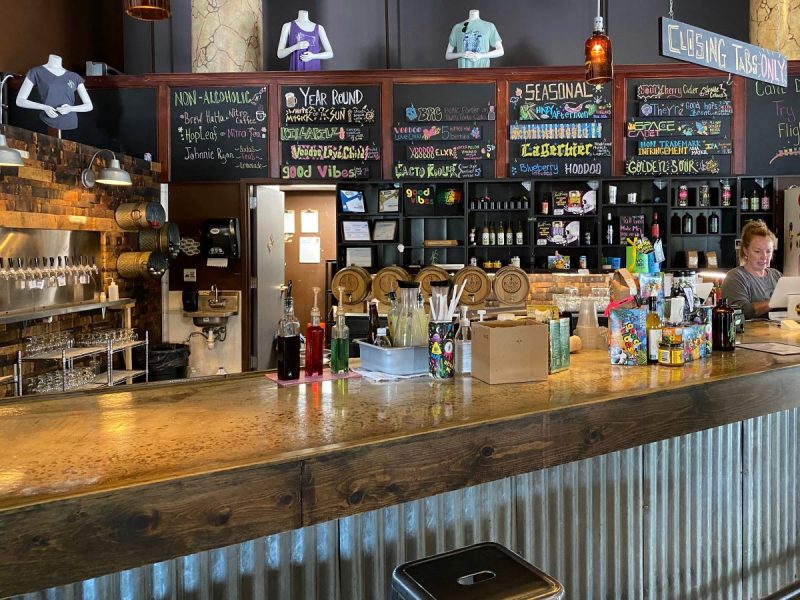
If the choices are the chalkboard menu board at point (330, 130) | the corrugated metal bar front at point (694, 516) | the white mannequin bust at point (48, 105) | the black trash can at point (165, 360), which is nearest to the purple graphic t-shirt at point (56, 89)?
the white mannequin bust at point (48, 105)

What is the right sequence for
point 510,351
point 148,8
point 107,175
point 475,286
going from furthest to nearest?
point 475,286 → point 107,175 → point 148,8 → point 510,351

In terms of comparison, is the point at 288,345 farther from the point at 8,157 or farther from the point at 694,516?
the point at 8,157

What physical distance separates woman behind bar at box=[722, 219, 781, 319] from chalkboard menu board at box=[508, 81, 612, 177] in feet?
7.63

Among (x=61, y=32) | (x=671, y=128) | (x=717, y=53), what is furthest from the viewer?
(x=61, y=32)

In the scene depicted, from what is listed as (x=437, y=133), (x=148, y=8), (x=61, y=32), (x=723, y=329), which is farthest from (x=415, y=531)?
(x=61, y=32)

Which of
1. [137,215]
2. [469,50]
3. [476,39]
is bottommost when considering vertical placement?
[137,215]

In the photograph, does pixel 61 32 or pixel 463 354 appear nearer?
pixel 463 354

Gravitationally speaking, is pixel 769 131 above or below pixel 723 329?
above

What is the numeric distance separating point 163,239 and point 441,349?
4.46 meters

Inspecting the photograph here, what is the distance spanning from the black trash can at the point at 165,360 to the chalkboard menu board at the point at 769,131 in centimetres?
570

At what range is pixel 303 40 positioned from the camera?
6762mm

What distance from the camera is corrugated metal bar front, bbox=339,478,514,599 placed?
1.91m

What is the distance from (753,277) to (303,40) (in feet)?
15.4

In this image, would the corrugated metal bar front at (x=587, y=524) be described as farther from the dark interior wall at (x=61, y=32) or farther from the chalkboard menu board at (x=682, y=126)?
the dark interior wall at (x=61, y=32)
